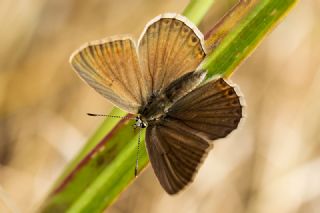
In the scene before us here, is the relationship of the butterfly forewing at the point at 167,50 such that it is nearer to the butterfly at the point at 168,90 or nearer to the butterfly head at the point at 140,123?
the butterfly at the point at 168,90

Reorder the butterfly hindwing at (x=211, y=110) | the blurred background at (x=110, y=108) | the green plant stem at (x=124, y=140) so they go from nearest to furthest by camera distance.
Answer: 1. the green plant stem at (x=124, y=140)
2. the butterfly hindwing at (x=211, y=110)
3. the blurred background at (x=110, y=108)

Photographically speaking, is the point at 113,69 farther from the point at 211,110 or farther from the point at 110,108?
the point at 110,108

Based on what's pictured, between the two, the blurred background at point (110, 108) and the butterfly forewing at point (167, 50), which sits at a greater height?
the butterfly forewing at point (167, 50)

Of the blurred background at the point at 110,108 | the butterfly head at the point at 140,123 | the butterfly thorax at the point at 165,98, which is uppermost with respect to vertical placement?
the butterfly thorax at the point at 165,98

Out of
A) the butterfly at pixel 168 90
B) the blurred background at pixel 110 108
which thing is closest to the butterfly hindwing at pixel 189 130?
the butterfly at pixel 168 90

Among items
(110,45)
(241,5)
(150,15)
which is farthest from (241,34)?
(150,15)

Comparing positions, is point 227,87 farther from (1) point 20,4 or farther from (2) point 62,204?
(1) point 20,4
